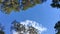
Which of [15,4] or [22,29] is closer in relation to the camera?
[15,4]

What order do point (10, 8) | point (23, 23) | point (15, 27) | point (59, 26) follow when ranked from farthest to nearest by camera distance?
point (23, 23) → point (15, 27) → point (10, 8) → point (59, 26)

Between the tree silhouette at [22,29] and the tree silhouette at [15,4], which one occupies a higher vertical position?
the tree silhouette at [15,4]

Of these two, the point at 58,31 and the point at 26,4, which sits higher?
the point at 26,4

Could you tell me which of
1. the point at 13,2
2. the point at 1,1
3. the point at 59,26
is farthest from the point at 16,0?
the point at 59,26

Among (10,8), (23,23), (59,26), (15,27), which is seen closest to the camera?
(59,26)

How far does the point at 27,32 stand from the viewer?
263 centimetres

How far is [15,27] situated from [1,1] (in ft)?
Answer: 1.42

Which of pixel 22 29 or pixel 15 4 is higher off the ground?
pixel 15 4

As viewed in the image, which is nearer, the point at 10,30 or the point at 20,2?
the point at 20,2

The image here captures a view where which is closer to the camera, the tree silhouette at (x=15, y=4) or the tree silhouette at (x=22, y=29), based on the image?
the tree silhouette at (x=15, y=4)

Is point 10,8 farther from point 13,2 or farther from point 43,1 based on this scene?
point 43,1

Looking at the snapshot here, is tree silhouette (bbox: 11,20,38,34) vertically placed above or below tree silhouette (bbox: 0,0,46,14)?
below

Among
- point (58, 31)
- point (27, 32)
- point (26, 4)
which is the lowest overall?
point (27, 32)

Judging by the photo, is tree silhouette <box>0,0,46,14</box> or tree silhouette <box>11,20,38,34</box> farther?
tree silhouette <box>11,20,38,34</box>
